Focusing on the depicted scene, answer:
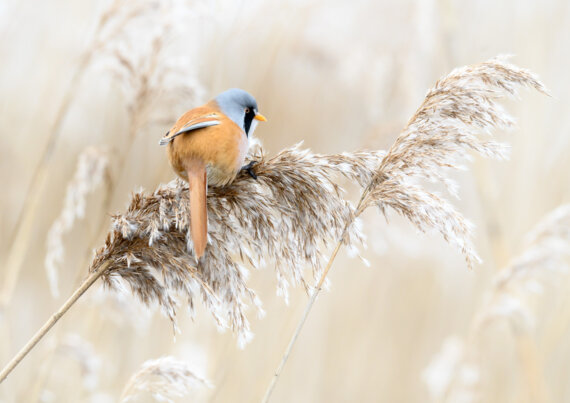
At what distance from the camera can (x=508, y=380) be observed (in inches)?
133

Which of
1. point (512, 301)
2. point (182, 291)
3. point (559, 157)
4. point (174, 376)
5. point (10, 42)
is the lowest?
point (174, 376)

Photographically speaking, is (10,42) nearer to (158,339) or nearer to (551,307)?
(158,339)

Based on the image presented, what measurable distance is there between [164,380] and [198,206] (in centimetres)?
42

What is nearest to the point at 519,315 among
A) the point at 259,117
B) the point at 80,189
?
the point at 259,117

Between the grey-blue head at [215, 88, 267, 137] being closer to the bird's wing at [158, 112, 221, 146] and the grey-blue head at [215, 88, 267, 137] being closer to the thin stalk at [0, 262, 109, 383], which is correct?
the bird's wing at [158, 112, 221, 146]

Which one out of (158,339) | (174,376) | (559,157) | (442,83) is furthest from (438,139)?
(158,339)

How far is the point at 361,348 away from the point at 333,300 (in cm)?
32

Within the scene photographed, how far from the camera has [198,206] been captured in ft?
3.93

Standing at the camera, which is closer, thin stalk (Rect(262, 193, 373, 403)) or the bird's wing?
thin stalk (Rect(262, 193, 373, 403))

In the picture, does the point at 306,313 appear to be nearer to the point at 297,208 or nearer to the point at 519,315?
the point at 297,208

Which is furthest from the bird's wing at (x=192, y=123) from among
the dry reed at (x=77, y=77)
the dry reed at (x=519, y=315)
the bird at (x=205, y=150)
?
the dry reed at (x=519, y=315)

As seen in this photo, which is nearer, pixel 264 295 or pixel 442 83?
pixel 442 83

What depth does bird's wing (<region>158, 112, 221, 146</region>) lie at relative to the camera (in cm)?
143

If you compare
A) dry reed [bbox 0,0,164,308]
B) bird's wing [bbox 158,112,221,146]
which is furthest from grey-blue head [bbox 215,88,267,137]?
dry reed [bbox 0,0,164,308]
